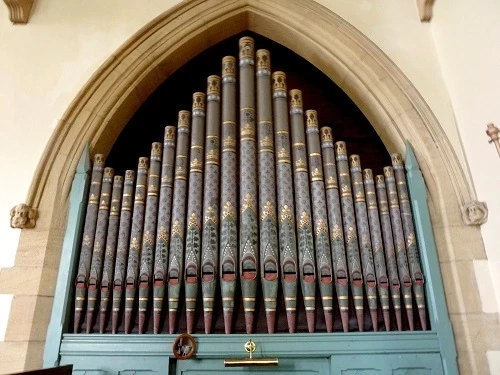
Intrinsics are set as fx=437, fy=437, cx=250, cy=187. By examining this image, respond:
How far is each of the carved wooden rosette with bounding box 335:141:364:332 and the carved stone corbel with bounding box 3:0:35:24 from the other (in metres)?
3.11

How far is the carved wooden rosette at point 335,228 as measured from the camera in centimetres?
294

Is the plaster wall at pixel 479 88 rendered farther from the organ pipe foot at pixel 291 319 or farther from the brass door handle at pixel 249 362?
the brass door handle at pixel 249 362

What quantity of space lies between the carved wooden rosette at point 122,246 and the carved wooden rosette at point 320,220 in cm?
135

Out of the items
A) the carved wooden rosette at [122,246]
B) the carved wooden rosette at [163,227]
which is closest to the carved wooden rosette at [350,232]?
the carved wooden rosette at [163,227]

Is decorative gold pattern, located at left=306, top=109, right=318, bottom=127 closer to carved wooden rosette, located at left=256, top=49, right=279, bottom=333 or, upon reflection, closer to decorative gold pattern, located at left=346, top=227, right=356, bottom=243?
carved wooden rosette, located at left=256, top=49, right=279, bottom=333

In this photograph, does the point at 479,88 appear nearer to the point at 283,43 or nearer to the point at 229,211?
the point at 283,43

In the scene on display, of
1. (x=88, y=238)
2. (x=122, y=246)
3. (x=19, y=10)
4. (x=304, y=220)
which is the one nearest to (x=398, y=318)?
(x=304, y=220)

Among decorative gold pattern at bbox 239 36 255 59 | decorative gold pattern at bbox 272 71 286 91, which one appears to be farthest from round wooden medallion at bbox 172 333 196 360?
decorative gold pattern at bbox 239 36 255 59

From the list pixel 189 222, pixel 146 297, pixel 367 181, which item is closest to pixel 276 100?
pixel 367 181

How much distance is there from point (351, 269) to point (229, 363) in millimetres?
1016

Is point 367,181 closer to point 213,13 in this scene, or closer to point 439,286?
point 439,286

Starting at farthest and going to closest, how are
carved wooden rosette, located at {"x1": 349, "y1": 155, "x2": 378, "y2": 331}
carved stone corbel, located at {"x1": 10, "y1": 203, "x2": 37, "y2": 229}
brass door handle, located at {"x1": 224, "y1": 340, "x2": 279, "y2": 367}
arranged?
carved stone corbel, located at {"x1": 10, "y1": 203, "x2": 37, "y2": 229} → carved wooden rosette, located at {"x1": 349, "y1": 155, "x2": 378, "y2": 331} → brass door handle, located at {"x1": 224, "y1": 340, "x2": 279, "y2": 367}

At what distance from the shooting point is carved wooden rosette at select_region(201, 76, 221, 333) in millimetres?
2947

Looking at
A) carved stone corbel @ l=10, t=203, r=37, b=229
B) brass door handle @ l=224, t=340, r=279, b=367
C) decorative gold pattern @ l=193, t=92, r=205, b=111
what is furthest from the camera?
decorative gold pattern @ l=193, t=92, r=205, b=111
